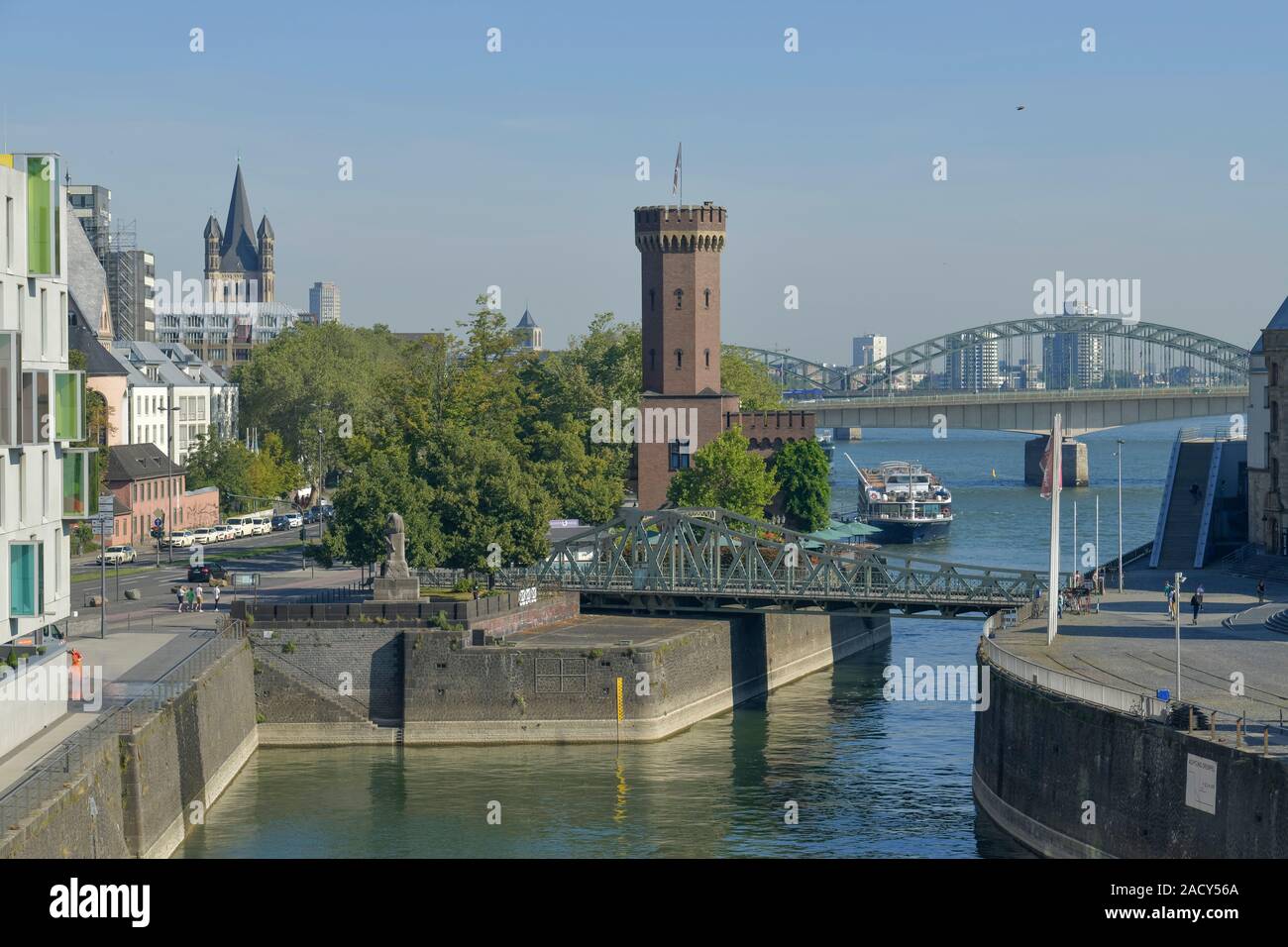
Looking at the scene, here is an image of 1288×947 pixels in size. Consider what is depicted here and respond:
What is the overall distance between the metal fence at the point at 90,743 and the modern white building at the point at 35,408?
168cm

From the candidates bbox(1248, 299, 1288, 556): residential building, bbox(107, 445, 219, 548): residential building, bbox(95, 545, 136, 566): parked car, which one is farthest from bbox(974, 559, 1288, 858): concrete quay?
bbox(107, 445, 219, 548): residential building

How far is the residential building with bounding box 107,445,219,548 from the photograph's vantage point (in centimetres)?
11038

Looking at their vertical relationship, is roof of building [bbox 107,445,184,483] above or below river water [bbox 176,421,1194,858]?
above

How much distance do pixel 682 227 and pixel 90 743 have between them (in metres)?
68.7

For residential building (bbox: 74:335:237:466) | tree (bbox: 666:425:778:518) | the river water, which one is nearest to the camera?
the river water

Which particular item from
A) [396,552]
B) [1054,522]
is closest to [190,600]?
[396,552]

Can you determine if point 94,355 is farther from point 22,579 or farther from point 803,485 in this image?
point 22,579

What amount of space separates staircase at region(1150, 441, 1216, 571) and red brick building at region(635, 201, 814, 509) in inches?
999

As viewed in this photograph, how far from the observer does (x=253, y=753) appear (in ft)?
212

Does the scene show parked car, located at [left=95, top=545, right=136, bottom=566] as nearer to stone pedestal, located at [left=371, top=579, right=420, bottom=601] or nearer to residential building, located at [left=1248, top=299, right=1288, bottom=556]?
stone pedestal, located at [left=371, top=579, right=420, bottom=601]

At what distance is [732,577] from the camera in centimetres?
7812

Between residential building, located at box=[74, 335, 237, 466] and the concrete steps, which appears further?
residential building, located at box=[74, 335, 237, 466]
